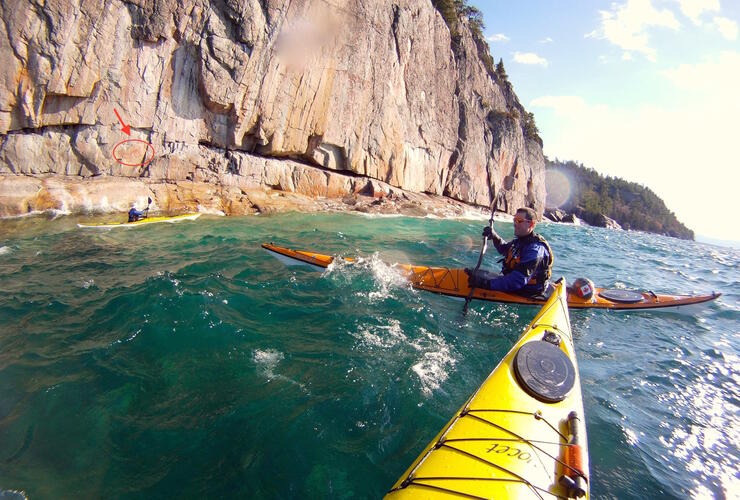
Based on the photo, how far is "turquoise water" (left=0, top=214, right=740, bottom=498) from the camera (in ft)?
7.66

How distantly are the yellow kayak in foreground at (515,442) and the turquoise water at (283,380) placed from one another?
55cm

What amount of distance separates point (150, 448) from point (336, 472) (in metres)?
1.30

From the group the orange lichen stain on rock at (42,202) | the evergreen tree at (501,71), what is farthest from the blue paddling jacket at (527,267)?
the evergreen tree at (501,71)

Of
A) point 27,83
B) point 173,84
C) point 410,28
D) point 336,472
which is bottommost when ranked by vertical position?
point 336,472

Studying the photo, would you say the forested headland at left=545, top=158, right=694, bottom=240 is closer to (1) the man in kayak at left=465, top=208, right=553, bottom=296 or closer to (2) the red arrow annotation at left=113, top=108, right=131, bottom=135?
(1) the man in kayak at left=465, top=208, right=553, bottom=296

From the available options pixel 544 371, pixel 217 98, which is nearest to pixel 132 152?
pixel 217 98

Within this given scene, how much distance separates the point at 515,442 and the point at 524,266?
3570 millimetres

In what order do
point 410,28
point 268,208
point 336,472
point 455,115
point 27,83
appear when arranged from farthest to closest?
point 455,115 < point 410,28 < point 268,208 < point 27,83 < point 336,472

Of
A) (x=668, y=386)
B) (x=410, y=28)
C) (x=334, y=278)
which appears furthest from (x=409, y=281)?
(x=410, y=28)

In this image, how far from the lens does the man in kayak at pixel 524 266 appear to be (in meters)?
5.18

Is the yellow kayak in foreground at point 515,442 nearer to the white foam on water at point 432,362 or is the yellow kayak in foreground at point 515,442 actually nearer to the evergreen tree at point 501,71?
the white foam on water at point 432,362

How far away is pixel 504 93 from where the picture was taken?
3394 cm

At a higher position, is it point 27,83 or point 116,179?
point 27,83

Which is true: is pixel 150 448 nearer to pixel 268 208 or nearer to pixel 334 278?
pixel 334 278
